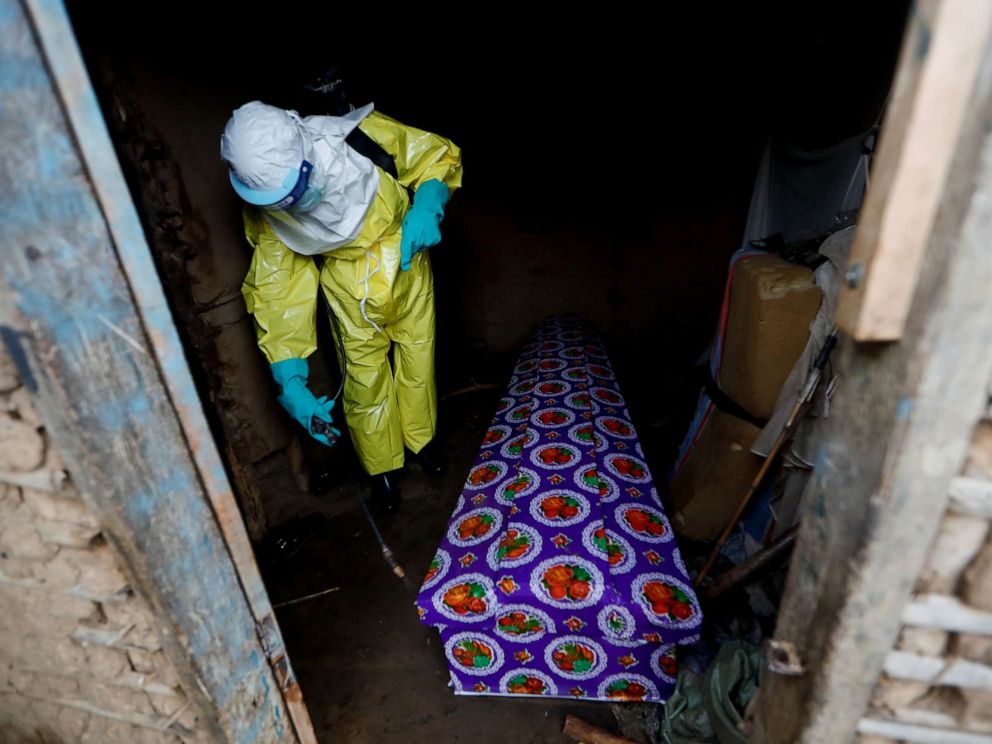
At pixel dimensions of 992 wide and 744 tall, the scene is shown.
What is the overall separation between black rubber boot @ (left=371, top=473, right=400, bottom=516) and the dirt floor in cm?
6

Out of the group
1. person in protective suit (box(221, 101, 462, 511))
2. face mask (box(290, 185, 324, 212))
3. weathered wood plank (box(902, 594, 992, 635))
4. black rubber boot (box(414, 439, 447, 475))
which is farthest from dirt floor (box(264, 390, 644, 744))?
face mask (box(290, 185, 324, 212))

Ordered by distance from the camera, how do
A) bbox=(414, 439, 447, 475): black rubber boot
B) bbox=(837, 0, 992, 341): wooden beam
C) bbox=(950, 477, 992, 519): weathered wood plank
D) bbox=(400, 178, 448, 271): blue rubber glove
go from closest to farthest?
bbox=(837, 0, 992, 341): wooden beam → bbox=(950, 477, 992, 519): weathered wood plank → bbox=(400, 178, 448, 271): blue rubber glove → bbox=(414, 439, 447, 475): black rubber boot

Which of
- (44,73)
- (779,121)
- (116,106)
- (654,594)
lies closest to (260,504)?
(116,106)

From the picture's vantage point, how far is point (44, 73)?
0.81 m

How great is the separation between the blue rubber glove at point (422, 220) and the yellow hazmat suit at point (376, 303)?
0.04 metres

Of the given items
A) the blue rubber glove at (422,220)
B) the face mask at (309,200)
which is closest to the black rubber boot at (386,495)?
the blue rubber glove at (422,220)

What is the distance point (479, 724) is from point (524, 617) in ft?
1.93

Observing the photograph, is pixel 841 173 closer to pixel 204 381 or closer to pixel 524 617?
pixel 524 617

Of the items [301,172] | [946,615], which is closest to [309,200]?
[301,172]

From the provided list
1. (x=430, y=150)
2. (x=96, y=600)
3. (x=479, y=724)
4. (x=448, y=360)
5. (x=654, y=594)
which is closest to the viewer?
(x=96, y=600)

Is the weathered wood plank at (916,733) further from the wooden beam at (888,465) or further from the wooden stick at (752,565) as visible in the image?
the wooden stick at (752,565)

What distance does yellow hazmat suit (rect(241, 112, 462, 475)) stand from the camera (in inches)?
98.4

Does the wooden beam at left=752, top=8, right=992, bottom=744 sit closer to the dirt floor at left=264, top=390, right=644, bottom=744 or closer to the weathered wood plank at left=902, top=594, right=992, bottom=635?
the weathered wood plank at left=902, top=594, right=992, bottom=635

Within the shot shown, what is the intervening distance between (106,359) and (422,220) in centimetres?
194
